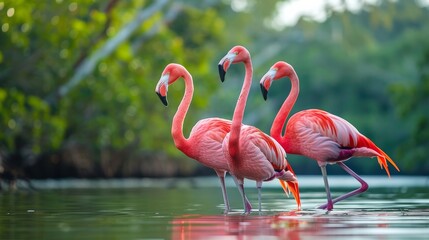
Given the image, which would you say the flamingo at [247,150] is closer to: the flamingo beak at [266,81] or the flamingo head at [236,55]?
the flamingo head at [236,55]

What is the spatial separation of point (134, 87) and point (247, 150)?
24.0m

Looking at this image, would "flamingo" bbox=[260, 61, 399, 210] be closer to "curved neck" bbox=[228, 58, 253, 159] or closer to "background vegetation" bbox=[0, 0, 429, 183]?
"curved neck" bbox=[228, 58, 253, 159]

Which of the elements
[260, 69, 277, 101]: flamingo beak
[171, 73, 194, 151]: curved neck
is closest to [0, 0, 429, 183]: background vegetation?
[171, 73, 194, 151]: curved neck

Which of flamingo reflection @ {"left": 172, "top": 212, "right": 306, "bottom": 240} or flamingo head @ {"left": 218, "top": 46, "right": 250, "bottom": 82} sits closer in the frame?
flamingo reflection @ {"left": 172, "top": 212, "right": 306, "bottom": 240}

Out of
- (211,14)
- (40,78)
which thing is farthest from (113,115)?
(211,14)

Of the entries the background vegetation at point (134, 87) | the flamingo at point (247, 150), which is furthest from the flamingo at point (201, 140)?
the background vegetation at point (134, 87)

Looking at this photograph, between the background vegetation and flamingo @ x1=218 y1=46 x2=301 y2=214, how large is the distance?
30.3 ft

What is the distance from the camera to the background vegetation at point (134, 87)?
29.3 meters

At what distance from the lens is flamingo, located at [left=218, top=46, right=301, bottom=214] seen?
12.8m

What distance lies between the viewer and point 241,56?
1324 cm

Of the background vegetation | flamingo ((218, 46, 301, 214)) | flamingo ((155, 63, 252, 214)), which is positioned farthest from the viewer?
the background vegetation

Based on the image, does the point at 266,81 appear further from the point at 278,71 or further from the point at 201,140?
the point at 201,140

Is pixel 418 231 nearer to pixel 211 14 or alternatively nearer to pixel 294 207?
pixel 294 207

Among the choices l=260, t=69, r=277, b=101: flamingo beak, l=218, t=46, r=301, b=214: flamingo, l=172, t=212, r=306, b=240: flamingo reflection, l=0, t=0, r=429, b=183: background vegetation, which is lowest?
l=172, t=212, r=306, b=240: flamingo reflection
